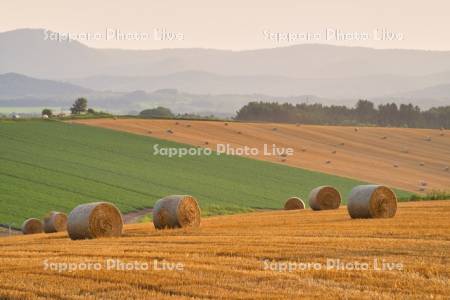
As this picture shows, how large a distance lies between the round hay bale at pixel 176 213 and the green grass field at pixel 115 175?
15944 millimetres

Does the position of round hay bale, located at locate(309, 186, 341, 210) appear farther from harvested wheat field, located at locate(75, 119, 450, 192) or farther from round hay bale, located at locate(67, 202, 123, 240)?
harvested wheat field, located at locate(75, 119, 450, 192)

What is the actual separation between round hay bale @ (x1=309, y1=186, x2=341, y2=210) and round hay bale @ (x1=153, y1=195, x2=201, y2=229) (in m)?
11.3

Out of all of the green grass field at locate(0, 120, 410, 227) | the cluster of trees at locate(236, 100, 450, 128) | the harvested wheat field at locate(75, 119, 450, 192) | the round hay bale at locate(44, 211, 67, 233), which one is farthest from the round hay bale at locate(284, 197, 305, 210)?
the cluster of trees at locate(236, 100, 450, 128)

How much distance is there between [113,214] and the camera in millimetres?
27609

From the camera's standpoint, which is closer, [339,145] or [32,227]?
[32,227]

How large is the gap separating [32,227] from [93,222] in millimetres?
14531

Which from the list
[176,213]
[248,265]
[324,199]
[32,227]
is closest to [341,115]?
[324,199]

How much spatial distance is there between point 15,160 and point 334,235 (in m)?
40.3

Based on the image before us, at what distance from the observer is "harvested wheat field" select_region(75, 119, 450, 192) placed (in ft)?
250

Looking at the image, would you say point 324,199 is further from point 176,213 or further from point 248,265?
point 248,265

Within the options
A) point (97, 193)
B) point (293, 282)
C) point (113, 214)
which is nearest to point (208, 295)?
point (293, 282)

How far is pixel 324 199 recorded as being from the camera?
135 ft

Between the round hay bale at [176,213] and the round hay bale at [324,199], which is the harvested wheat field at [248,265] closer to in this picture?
the round hay bale at [176,213]

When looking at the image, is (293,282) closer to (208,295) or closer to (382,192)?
(208,295)
